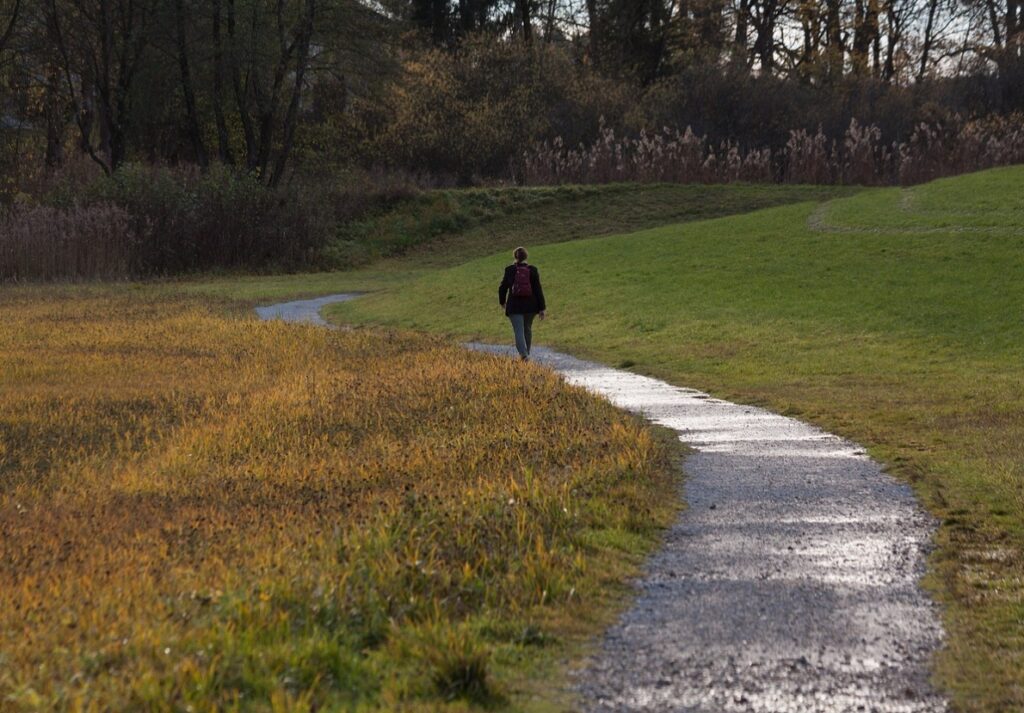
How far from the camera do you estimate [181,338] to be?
79.2ft

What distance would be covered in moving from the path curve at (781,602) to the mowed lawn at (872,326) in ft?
0.81

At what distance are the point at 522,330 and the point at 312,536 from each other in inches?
464

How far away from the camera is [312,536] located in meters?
8.12

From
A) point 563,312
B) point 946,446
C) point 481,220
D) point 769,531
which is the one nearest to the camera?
point 769,531

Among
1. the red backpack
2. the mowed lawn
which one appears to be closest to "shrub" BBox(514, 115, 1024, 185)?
the mowed lawn

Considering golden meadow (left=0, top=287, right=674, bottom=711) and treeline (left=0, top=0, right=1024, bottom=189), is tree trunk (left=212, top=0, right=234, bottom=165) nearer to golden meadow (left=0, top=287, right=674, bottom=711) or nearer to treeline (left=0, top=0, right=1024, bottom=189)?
treeline (left=0, top=0, right=1024, bottom=189)

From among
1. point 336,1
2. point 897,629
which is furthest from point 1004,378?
point 336,1

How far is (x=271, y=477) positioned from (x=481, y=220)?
44304 millimetres

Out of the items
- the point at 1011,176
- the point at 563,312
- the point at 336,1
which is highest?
the point at 336,1

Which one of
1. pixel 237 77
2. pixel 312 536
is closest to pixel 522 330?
pixel 312 536

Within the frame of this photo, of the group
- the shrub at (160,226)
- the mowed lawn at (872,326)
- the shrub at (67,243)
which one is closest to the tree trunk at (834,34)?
the mowed lawn at (872,326)

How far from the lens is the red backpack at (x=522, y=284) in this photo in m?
19.2

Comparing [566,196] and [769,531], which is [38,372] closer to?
[769,531]

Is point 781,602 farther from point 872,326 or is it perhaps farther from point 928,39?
point 928,39
